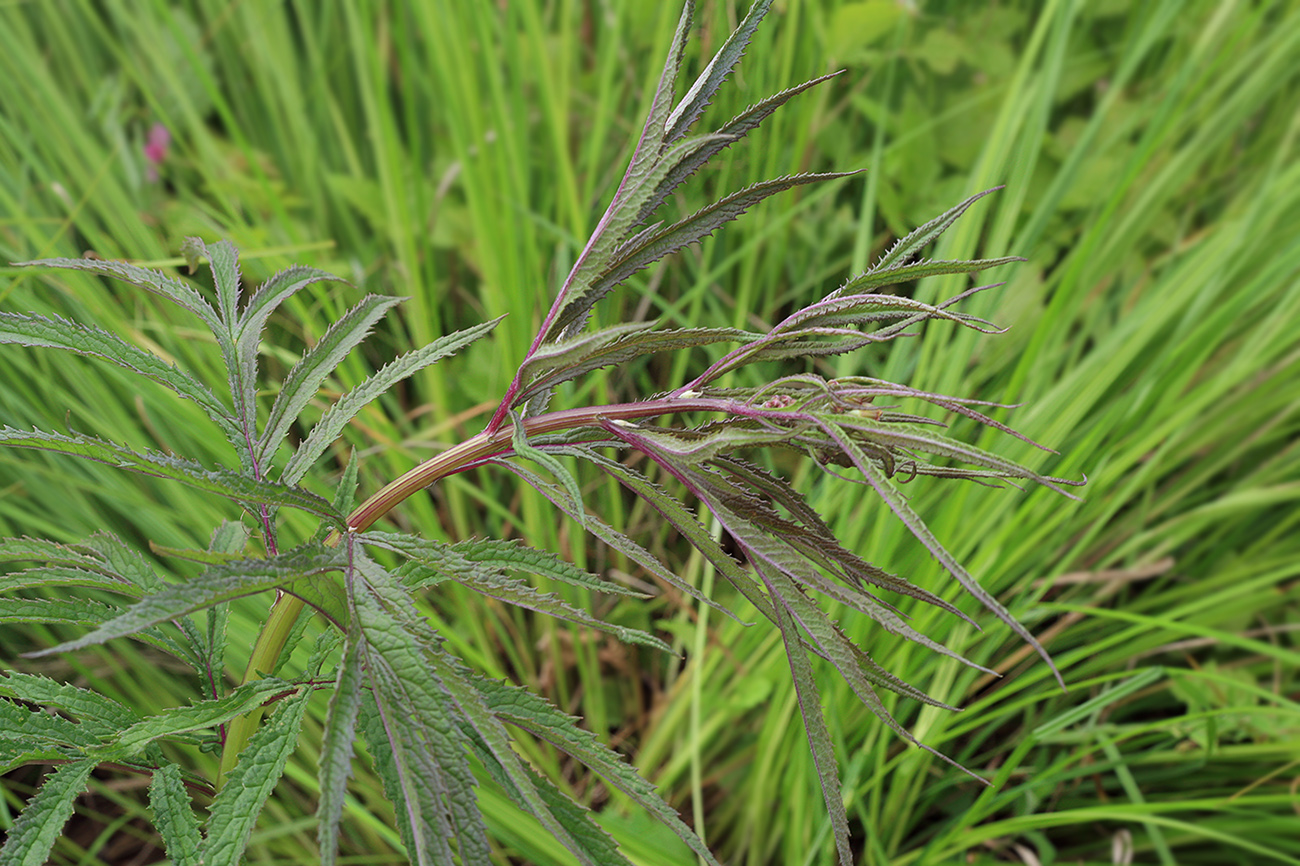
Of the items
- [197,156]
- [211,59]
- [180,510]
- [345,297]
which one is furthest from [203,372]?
[211,59]

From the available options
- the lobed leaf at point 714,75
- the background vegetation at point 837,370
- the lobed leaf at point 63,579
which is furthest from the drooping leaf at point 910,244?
the background vegetation at point 837,370

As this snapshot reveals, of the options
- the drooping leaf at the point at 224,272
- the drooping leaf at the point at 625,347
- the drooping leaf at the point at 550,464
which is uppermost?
the drooping leaf at the point at 224,272

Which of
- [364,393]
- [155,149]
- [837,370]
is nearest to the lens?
[364,393]

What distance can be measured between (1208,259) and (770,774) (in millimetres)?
854

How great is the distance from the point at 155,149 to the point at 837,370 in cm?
111

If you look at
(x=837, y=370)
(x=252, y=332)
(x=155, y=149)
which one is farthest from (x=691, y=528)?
(x=155, y=149)

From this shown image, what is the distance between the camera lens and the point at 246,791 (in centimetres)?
36

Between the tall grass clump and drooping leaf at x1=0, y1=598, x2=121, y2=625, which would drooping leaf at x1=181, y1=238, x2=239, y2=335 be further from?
drooping leaf at x1=0, y1=598, x2=121, y2=625

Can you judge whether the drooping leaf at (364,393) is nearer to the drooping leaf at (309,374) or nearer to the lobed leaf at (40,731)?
the drooping leaf at (309,374)

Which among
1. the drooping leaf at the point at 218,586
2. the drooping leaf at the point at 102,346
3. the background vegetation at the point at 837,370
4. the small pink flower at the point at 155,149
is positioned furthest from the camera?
the small pink flower at the point at 155,149

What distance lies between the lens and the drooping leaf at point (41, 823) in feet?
1.22

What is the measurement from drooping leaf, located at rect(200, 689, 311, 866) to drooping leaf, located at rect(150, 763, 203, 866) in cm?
5

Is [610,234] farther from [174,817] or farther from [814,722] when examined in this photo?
[174,817]

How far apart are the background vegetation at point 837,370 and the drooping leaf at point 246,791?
1.47ft
